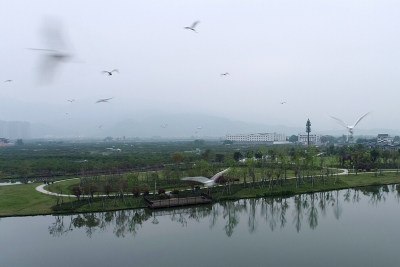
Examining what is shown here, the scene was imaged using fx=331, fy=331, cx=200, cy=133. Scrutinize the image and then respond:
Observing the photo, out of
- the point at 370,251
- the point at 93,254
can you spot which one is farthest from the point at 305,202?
the point at 93,254

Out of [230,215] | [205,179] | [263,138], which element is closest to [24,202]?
[205,179]

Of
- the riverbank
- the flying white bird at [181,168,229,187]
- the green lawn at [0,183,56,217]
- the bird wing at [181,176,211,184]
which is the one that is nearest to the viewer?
the green lawn at [0,183,56,217]

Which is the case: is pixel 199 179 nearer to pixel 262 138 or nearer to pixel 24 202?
pixel 24 202

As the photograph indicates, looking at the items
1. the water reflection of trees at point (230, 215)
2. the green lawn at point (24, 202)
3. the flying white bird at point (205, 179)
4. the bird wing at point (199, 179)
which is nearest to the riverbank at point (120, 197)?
the green lawn at point (24, 202)

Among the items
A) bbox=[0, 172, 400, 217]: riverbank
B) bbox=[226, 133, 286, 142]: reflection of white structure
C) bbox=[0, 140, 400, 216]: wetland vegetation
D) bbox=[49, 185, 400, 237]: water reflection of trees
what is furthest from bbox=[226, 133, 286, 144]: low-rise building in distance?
bbox=[49, 185, 400, 237]: water reflection of trees

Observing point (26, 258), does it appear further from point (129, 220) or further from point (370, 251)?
point (370, 251)

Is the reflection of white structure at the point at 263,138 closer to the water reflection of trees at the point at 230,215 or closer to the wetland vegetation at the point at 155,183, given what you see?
the wetland vegetation at the point at 155,183

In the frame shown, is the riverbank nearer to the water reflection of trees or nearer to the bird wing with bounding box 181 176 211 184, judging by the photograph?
the water reflection of trees
